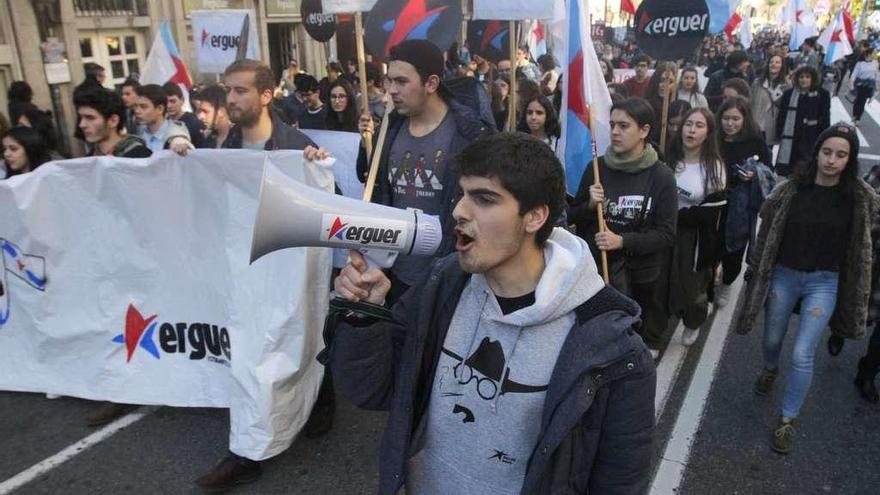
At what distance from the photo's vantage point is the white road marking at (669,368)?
13.1ft

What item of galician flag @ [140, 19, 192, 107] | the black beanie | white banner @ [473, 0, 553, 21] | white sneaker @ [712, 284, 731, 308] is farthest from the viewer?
galician flag @ [140, 19, 192, 107]

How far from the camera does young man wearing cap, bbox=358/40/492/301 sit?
3.23m

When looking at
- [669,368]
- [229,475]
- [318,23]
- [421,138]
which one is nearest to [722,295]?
[669,368]

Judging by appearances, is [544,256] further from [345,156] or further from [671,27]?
[671,27]

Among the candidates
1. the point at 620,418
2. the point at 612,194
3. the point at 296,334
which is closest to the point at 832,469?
the point at 612,194

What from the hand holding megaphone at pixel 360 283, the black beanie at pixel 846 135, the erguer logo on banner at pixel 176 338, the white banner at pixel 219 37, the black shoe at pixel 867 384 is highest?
the white banner at pixel 219 37

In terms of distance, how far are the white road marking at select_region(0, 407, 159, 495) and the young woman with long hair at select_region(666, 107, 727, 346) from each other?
3.28 metres

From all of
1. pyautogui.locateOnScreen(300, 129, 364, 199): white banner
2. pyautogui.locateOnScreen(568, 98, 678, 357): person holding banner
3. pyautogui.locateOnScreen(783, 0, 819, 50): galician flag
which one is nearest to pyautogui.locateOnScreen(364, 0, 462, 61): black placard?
pyautogui.locateOnScreen(300, 129, 364, 199): white banner

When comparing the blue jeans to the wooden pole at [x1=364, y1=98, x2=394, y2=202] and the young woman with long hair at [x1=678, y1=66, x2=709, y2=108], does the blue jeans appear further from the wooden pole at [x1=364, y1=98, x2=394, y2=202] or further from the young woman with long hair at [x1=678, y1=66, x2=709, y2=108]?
the young woman with long hair at [x1=678, y1=66, x2=709, y2=108]

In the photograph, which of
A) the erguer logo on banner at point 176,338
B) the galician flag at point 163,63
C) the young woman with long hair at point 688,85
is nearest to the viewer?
the erguer logo on banner at point 176,338

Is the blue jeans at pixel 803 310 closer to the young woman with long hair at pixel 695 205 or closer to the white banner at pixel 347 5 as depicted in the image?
the young woman with long hair at pixel 695 205

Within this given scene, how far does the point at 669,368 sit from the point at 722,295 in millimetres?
1402

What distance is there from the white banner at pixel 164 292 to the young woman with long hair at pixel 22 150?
421 millimetres

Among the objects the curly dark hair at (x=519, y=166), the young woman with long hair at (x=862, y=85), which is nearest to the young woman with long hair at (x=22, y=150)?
the curly dark hair at (x=519, y=166)
